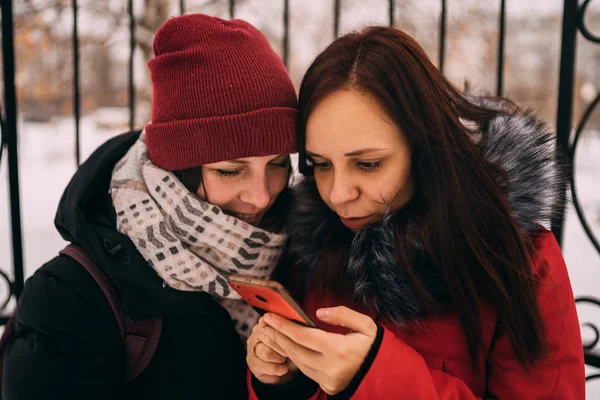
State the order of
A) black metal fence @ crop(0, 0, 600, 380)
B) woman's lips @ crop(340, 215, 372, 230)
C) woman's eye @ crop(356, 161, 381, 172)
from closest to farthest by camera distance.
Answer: woman's eye @ crop(356, 161, 381, 172) → woman's lips @ crop(340, 215, 372, 230) → black metal fence @ crop(0, 0, 600, 380)

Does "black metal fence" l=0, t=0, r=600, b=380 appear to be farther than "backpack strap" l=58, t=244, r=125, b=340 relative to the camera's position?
Yes

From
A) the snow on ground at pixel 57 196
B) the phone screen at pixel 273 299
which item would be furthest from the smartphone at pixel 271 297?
the snow on ground at pixel 57 196

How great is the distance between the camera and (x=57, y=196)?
4551 mm

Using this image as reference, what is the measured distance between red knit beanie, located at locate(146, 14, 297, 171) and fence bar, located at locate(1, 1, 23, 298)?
737 millimetres

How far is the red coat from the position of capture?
1.32 metres

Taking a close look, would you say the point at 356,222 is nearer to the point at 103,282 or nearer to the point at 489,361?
the point at 489,361

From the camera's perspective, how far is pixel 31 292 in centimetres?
157

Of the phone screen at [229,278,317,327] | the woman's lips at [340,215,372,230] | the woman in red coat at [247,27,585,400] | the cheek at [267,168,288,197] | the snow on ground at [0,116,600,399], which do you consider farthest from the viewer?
the snow on ground at [0,116,600,399]

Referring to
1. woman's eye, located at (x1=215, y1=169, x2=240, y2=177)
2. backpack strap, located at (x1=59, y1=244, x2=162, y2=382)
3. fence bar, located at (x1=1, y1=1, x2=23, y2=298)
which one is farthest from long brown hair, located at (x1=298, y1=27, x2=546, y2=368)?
fence bar, located at (x1=1, y1=1, x2=23, y2=298)

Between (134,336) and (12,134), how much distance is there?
1.01m

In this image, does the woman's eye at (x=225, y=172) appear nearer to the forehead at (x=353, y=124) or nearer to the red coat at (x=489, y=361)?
the forehead at (x=353, y=124)

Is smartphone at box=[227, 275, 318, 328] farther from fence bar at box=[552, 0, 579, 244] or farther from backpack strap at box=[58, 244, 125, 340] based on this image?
fence bar at box=[552, 0, 579, 244]

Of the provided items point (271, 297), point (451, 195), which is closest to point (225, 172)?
point (271, 297)

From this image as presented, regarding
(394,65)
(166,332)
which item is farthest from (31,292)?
(394,65)
